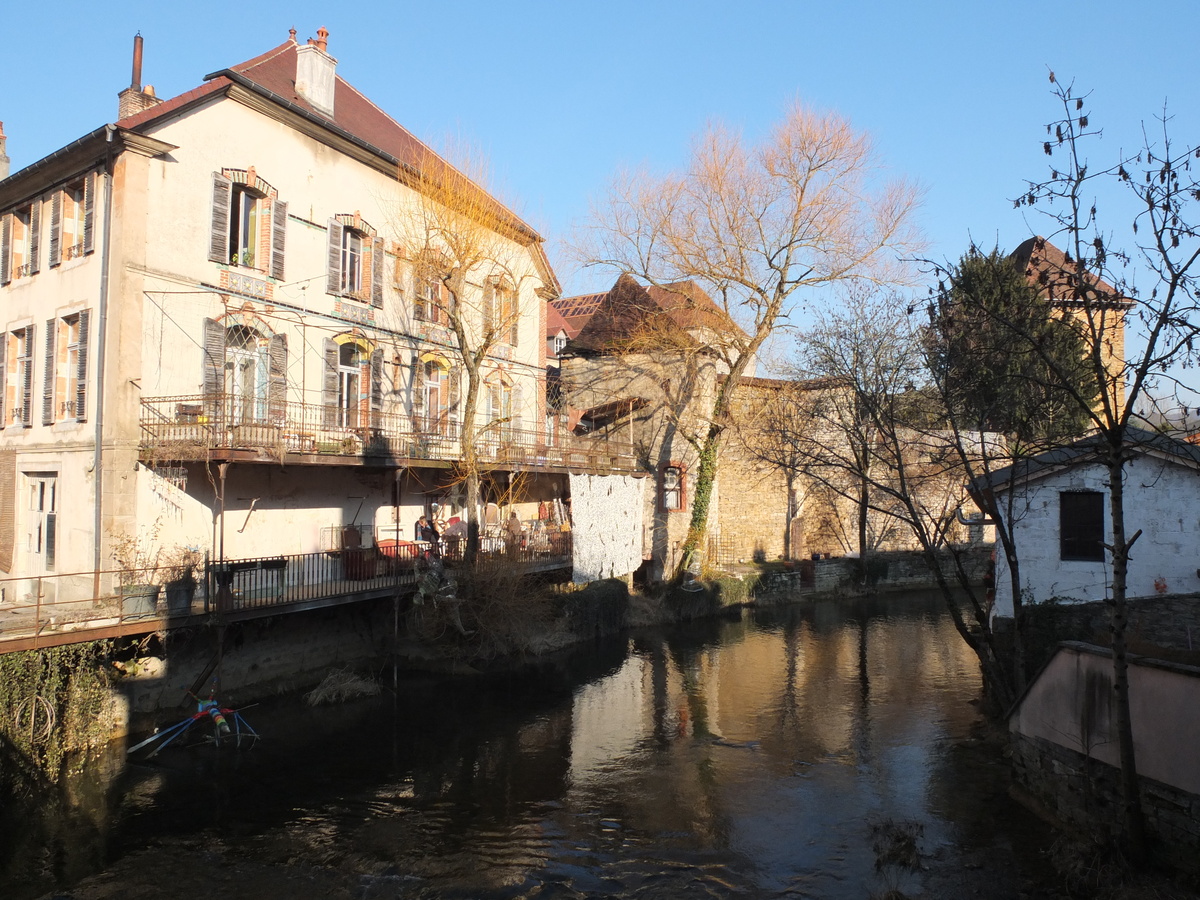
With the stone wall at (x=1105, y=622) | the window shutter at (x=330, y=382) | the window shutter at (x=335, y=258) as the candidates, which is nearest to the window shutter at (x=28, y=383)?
the window shutter at (x=330, y=382)

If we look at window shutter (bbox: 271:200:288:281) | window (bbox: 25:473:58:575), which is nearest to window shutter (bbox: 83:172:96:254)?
window shutter (bbox: 271:200:288:281)

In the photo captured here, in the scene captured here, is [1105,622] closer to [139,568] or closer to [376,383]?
[376,383]

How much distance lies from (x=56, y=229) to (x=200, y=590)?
25.5 feet

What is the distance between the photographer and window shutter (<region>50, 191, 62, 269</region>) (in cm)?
1681

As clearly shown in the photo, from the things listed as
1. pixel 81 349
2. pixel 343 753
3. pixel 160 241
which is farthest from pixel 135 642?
pixel 160 241

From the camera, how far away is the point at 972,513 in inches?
1569

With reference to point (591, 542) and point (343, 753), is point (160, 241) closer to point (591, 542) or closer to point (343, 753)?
point (343, 753)

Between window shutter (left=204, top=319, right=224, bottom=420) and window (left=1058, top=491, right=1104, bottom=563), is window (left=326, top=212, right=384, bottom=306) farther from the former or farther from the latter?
window (left=1058, top=491, right=1104, bottom=563)

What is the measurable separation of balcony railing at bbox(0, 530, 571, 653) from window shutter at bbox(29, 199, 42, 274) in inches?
227

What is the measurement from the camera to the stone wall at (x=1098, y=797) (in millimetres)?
8523

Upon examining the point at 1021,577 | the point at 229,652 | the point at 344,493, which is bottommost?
the point at 229,652

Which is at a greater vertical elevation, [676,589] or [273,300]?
[273,300]

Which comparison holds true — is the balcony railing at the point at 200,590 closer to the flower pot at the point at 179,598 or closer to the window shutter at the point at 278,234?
the flower pot at the point at 179,598

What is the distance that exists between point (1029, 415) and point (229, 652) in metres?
14.0
